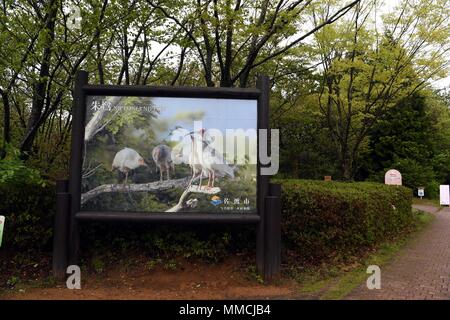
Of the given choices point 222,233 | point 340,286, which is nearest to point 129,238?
point 222,233

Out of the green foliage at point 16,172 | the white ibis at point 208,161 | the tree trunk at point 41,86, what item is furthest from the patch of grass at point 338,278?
the tree trunk at point 41,86

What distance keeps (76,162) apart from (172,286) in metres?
2.37

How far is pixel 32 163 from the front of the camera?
9.37 meters

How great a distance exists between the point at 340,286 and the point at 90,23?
7.05m

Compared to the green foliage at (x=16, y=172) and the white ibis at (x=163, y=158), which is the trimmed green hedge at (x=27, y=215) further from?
the white ibis at (x=163, y=158)

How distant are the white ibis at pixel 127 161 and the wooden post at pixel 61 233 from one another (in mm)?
841

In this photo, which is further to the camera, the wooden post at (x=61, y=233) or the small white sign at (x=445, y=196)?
the small white sign at (x=445, y=196)

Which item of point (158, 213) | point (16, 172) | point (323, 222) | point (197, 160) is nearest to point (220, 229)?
point (158, 213)

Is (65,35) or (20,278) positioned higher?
(65,35)

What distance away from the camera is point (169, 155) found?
600 centimetres

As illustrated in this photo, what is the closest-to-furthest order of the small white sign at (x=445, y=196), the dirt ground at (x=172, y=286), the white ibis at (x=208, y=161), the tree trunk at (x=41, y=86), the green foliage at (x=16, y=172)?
1. the dirt ground at (x=172, y=286)
2. the green foliage at (x=16, y=172)
3. the white ibis at (x=208, y=161)
4. the tree trunk at (x=41, y=86)
5. the small white sign at (x=445, y=196)

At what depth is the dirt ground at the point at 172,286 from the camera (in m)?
5.43

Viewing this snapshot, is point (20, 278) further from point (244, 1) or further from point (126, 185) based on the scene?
point (244, 1)

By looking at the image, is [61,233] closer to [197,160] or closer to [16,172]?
[16,172]
